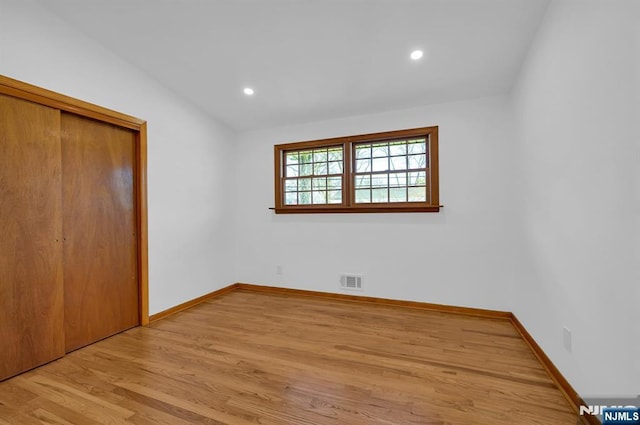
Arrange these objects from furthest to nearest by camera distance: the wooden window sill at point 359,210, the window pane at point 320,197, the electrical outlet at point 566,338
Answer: the window pane at point 320,197 → the wooden window sill at point 359,210 → the electrical outlet at point 566,338

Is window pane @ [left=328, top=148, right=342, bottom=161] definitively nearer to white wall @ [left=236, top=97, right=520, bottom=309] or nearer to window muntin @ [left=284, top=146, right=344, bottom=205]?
window muntin @ [left=284, top=146, right=344, bottom=205]

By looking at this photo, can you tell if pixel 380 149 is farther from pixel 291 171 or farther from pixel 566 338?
pixel 566 338

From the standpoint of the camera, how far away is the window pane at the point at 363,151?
3541mm

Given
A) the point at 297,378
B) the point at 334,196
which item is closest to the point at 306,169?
the point at 334,196

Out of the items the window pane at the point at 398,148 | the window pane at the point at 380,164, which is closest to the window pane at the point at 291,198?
the window pane at the point at 380,164

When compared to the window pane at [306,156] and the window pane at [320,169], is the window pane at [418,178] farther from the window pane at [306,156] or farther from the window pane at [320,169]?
the window pane at [306,156]

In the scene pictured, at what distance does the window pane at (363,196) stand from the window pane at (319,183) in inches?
19.9

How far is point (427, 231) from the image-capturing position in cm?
319

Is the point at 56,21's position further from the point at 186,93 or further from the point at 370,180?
the point at 370,180

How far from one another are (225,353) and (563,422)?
2235 millimetres

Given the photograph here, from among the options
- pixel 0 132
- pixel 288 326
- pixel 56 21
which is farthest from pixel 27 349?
pixel 56 21

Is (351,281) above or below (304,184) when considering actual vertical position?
below

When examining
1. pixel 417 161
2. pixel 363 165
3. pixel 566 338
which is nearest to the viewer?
pixel 566 338

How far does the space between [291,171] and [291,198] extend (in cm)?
41
